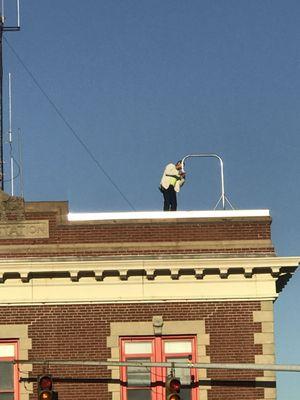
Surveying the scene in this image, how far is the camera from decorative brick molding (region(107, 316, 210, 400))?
31.1 m

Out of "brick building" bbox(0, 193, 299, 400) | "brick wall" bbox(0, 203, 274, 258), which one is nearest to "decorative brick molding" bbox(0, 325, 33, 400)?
"brick building" bbox(0, 193, 299, 400)

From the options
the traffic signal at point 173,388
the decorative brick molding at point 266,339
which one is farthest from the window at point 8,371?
the decorative brick molding at point 266,339

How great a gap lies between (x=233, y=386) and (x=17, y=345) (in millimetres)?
5721

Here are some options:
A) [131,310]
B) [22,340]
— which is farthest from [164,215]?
[22,340]

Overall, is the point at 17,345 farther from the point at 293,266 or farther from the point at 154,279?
the point at 293,266

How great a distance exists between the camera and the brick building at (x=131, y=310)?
30953mm

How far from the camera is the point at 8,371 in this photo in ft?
102

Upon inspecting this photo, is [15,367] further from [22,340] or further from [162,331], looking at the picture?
[162,331]

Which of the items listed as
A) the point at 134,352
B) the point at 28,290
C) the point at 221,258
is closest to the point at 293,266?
the point at 221,258

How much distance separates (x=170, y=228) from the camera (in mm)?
32188

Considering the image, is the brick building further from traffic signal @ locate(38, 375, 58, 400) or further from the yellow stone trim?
traffic signal @ locate(38, 375, 58, 400)

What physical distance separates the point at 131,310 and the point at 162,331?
984mm

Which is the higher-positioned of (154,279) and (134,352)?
(154,279)

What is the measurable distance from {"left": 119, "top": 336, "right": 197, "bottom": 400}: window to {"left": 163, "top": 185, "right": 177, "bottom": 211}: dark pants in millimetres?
4102
